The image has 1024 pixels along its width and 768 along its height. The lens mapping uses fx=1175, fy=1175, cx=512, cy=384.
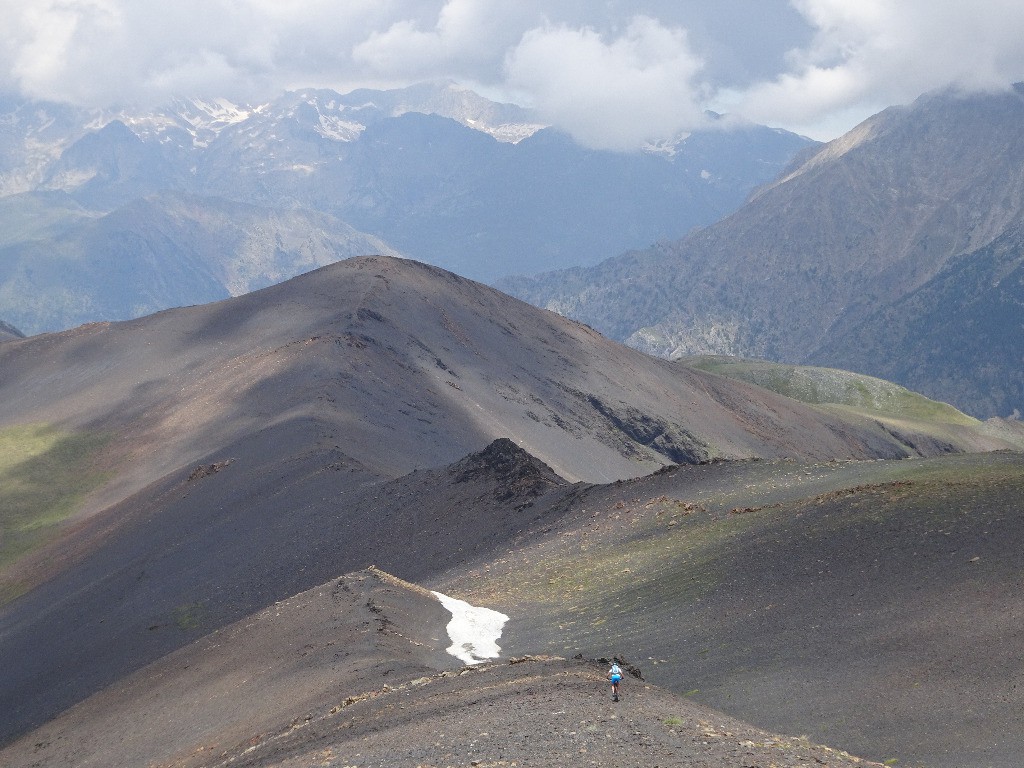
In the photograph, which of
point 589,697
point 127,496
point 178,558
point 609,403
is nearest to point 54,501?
point 127,496

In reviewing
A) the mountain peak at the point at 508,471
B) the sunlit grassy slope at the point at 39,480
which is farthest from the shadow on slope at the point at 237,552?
the sunlit grassy slope at the point at 39,480

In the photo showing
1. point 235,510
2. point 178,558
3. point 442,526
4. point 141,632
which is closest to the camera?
point 141,632

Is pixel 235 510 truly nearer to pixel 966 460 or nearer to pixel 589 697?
pixel 966 460

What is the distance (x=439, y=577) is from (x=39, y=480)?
226 feet

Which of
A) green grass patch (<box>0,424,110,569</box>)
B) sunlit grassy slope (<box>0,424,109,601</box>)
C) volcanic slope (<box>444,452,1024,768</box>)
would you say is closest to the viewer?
volcanic slope (<box>444,452,1024,768</box>)

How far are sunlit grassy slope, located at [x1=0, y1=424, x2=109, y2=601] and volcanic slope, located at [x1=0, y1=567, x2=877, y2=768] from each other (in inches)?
2130

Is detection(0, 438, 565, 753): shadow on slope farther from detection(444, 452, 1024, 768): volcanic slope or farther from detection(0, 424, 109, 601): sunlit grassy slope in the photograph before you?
detection(0, 424, 109, 601): sunlit grassy slope

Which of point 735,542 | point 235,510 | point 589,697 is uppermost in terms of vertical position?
point 235,510

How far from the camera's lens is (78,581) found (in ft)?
252

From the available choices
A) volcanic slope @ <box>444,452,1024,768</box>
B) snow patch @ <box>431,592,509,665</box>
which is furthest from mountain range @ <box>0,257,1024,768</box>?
snow patch @ <box>431,592,509,665</box>

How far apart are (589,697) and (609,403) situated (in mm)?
114720

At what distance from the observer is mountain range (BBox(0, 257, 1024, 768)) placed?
Result: 1163 inches

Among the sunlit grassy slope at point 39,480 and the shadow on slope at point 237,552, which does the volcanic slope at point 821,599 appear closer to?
the shadow on slope at point 237,552

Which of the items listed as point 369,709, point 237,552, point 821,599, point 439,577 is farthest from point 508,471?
point 369,709
